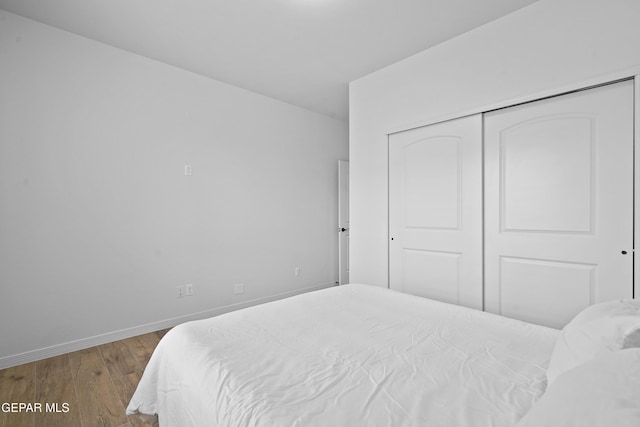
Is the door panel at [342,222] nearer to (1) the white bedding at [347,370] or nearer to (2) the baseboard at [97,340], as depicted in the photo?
(2) the baseboard at [97,340]

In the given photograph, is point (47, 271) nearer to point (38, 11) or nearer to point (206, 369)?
point (38, 11)

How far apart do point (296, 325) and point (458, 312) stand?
91 cm

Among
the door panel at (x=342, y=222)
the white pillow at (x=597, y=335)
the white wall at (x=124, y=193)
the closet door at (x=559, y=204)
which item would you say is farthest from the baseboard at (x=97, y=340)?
the white pillow at (x=597, y=335)

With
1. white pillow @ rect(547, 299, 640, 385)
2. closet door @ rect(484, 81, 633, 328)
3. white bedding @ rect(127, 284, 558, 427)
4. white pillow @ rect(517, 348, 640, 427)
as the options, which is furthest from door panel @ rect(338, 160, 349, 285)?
white pillow @ rect(517, 348, 640, 427)

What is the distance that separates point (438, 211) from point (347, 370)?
1.91m

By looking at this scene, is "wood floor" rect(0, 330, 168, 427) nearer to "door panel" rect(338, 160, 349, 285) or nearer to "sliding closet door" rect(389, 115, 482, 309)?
"sliding closet door" rect(389, 115, 482, 309)

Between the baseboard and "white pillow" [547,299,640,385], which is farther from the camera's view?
the baseboard

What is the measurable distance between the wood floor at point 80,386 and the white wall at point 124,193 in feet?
0.61

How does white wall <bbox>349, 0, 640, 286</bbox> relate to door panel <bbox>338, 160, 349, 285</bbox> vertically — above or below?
above

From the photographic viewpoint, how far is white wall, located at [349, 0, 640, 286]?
186 centimetres

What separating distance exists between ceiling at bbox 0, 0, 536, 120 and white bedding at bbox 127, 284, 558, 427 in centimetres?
211

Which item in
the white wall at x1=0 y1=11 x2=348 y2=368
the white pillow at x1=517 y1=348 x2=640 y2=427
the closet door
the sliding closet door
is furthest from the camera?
the sliding closet door

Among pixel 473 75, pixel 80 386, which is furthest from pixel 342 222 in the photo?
pixel 80 386

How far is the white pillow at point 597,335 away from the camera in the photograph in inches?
32.1
